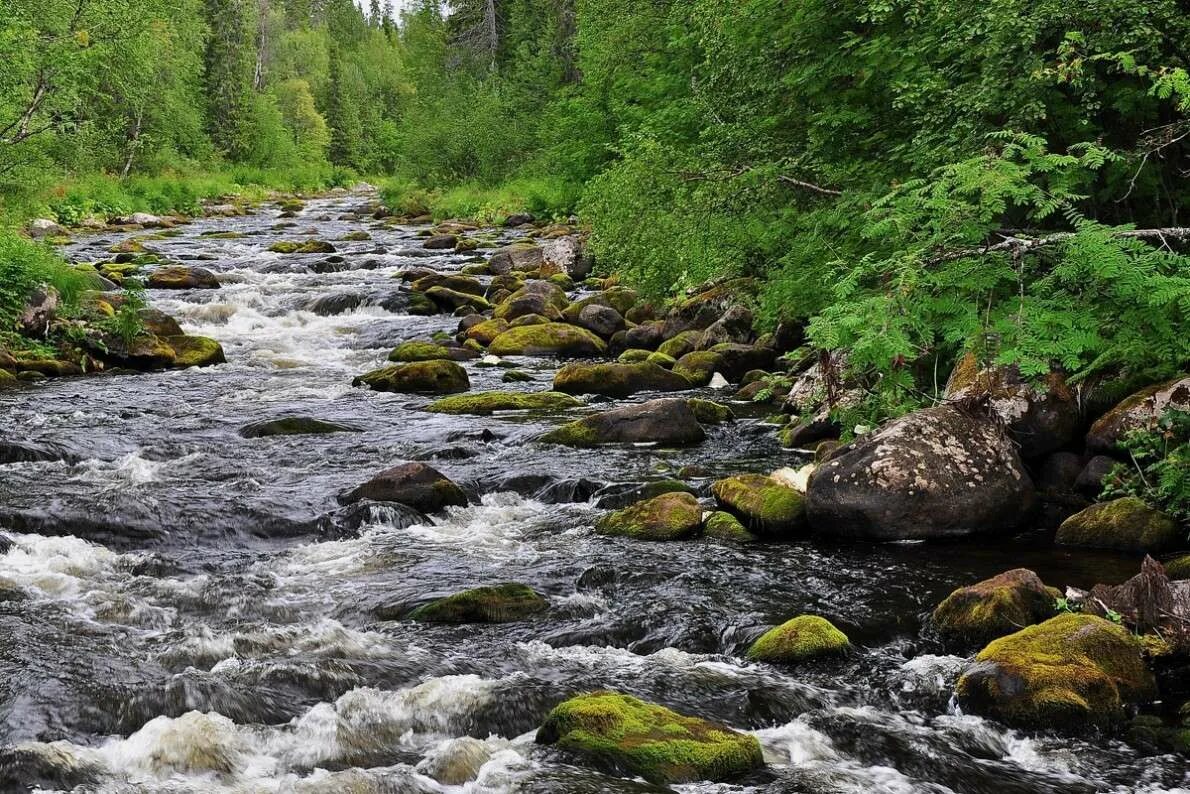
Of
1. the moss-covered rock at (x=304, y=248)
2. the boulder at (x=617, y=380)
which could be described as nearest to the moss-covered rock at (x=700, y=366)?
the boulder at (x=617, y=380)

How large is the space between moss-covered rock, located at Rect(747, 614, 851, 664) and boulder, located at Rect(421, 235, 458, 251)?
85.8ft

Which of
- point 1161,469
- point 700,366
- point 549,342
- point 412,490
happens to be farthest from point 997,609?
point 549,342

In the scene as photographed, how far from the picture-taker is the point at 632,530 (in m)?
9.12

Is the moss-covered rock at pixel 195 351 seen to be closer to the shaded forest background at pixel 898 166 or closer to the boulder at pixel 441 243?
the shaded forest background at pixel 898 166

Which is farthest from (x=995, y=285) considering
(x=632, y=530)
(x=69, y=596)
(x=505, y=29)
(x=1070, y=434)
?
(x=505, y=29)

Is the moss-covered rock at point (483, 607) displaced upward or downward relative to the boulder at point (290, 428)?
downward

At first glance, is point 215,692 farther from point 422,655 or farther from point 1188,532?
point 1188,532

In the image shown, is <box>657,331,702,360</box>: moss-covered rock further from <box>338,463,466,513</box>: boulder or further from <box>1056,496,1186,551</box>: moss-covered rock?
<box>1056,496,1186,551</box>: moss-covered rock

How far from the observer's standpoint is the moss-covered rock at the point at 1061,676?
5.63m

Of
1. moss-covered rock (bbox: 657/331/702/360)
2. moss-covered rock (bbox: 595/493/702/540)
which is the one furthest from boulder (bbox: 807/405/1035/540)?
moss-covered rock (bbox: 657/331/702/360)

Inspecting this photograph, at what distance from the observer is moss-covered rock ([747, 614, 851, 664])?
6633 mm

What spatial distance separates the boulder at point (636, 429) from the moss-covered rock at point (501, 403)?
5.96 feet

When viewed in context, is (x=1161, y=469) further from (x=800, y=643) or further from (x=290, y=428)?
(x=290, y=428)

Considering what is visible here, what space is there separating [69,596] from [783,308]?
359 inches
